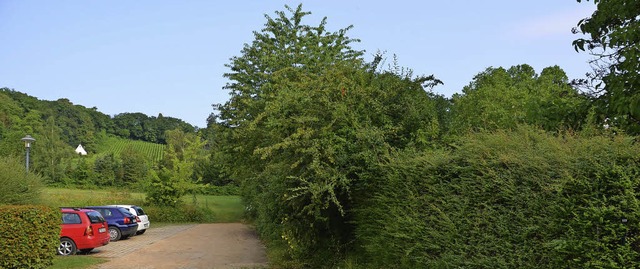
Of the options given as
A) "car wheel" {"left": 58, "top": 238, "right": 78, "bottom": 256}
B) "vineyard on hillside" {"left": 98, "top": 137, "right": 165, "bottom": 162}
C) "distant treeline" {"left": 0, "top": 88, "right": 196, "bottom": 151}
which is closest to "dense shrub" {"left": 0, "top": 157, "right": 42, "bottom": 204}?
"car wheel" {"left": 58, "top": 238, "right": 78, "bottom": 256}

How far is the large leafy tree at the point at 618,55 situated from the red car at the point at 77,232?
48.4 ft

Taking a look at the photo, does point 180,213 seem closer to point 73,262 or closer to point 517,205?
point 73,262

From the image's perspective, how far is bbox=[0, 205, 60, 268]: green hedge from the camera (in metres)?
12.6

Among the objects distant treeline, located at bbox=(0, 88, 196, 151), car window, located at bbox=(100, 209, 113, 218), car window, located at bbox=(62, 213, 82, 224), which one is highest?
distant treeline, located at bbox=(0, 88, 196, 151)

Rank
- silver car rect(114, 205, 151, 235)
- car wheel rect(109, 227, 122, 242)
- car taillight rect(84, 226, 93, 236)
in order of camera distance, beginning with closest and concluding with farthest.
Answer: car taillight rect(84, 226, 93, 236)
car wheel rect(109, 227, 122, 242)
silver car rect(114, 205, 151, 235)

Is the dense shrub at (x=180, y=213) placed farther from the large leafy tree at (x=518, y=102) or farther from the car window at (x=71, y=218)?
the car window at (x=71, y=218)

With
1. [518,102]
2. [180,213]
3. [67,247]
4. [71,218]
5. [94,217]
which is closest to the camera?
[67,247]

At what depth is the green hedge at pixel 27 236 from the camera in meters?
12.6

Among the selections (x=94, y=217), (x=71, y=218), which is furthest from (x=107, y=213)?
(x=71, y=218)

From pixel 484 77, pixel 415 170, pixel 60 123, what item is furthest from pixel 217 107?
pixel 60 123

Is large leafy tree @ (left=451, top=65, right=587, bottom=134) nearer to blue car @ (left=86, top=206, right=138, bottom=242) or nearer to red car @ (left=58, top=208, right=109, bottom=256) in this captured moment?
red car @ (left=58, top=208, right=109, bottom=256)

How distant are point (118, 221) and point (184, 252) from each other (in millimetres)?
5675

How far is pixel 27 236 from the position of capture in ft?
42.5

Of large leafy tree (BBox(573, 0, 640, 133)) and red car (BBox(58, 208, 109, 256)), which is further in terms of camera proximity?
Answer: red car (BBox(58, 208, 109, 256))
